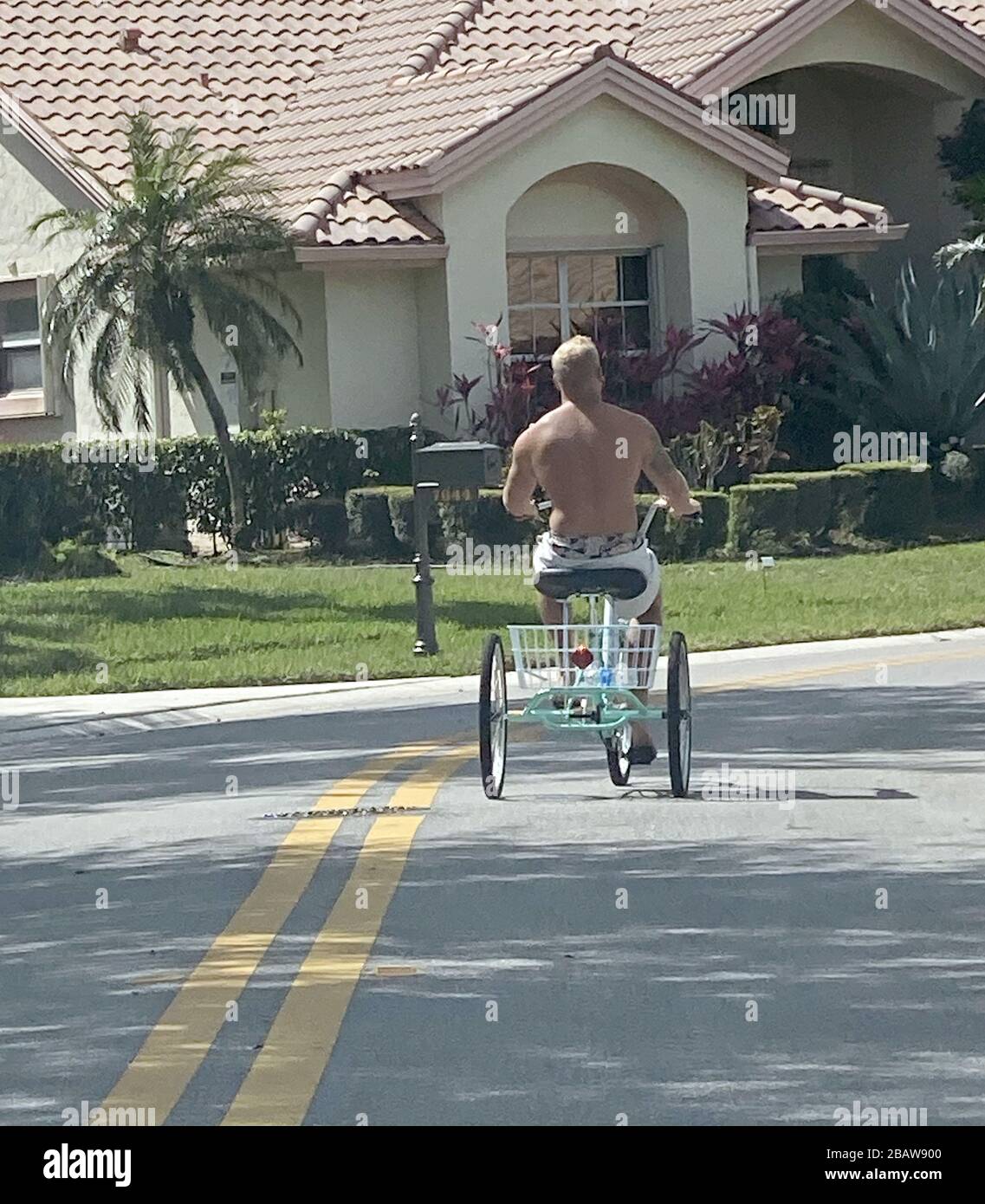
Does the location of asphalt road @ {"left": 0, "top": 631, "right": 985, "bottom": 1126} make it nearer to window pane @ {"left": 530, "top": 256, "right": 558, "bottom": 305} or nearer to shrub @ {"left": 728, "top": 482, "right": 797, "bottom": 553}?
shrub @ {"left": 728, "top": 482, "right": 797, "bottom": 553}

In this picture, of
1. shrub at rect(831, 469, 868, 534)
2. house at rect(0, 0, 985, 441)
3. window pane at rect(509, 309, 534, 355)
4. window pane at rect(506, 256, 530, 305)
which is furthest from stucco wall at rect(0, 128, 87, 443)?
shrub at rect(831, 469, 868, 534)

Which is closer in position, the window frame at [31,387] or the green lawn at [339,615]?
the green lawn at [339,615]

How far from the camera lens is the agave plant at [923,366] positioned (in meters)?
28.8

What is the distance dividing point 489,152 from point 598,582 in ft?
55.4

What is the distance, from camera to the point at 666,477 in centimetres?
1221

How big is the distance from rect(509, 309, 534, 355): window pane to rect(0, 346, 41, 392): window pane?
6.17m

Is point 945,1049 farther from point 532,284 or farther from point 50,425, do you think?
point 50,425

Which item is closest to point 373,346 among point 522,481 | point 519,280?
point 519,280

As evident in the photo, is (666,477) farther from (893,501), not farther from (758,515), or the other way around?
(893,501)

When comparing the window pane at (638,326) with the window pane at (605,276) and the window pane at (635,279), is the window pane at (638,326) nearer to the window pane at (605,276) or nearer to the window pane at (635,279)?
the window pane at (635,279)

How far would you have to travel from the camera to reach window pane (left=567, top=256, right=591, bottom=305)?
30.0 m

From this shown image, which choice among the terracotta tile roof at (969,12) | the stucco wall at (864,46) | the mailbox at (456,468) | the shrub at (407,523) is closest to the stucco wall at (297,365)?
the shrub at (407,523)

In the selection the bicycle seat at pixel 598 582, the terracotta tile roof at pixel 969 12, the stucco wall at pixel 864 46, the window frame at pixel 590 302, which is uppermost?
the terracotta tile roof at pixel 969 12

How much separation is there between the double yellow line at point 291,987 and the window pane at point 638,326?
18582 millimetres
